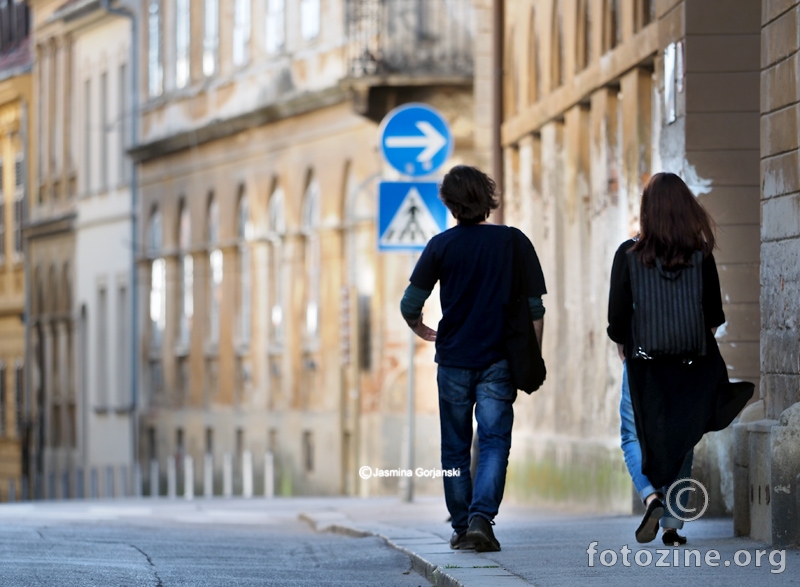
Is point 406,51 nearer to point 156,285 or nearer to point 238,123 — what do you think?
point 238,123

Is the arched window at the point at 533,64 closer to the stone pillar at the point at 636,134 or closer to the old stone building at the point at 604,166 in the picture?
the old stone building at the point at 604,166

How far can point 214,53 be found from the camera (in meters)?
40.1

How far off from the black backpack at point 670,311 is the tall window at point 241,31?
27.9m

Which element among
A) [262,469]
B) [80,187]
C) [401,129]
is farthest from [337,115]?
[80,187]

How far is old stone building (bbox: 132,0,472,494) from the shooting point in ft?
100.0

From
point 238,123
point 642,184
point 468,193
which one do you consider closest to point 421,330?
point 468,193

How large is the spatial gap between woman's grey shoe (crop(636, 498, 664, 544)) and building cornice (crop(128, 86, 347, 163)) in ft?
71.9

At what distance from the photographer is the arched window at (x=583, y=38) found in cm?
1908

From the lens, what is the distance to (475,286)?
436 inches

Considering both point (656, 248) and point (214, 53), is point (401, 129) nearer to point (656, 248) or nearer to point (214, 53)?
point (656, 248)

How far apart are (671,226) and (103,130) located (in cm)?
3847

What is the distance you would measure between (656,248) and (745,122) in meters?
3.61

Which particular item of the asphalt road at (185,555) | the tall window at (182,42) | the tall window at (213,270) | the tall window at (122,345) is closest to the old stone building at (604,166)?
the asphalt road at (185,555)

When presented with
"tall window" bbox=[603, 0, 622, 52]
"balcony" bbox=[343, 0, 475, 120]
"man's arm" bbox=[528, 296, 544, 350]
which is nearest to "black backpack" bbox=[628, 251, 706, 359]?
"man's arm" bbox=[528, 296, 544, 350]
